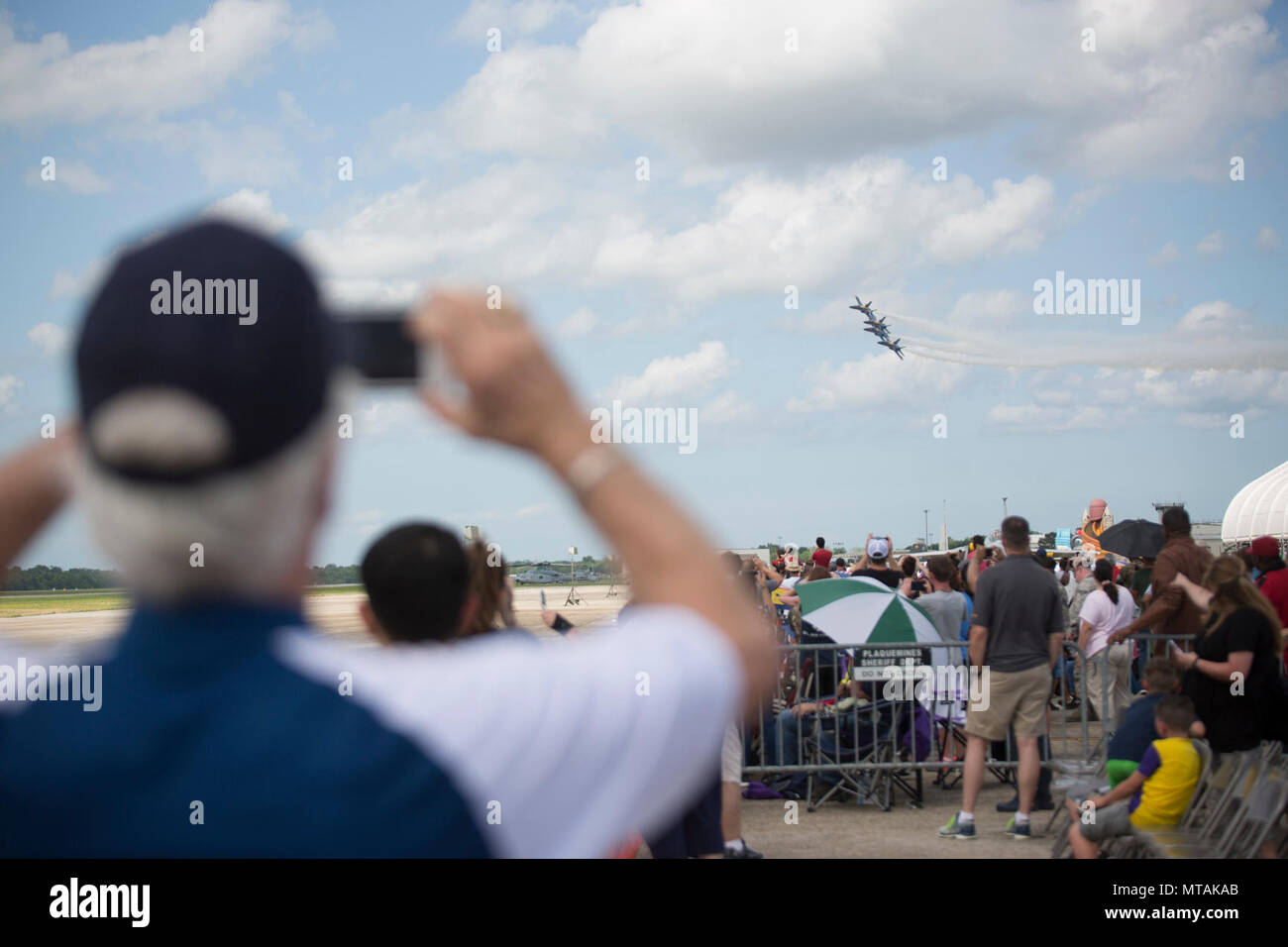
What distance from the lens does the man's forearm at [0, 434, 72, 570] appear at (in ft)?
4.10

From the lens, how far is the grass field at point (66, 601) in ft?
3.67

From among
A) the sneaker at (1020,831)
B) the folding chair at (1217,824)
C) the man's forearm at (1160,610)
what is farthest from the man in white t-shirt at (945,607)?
the folding chair at (1217,824)

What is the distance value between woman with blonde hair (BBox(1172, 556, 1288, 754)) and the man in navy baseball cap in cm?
685

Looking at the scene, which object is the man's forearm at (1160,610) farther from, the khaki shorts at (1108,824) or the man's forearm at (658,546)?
the man's forearm at (658,546)

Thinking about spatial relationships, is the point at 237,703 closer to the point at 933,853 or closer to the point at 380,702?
the point at 380,702

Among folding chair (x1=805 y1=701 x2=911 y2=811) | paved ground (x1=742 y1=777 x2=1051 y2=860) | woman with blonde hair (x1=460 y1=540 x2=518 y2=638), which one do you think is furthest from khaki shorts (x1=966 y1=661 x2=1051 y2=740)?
woman with blonde hair (x1=460 y1=540 x2=518 y2=638)

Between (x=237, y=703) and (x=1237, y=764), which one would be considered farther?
(x=1237, y=764)

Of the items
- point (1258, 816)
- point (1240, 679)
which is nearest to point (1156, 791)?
point (1258, 816)

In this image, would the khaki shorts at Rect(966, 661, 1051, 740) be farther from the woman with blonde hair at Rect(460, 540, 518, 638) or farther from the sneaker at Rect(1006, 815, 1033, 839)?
the woman with blonde hair at Rect(460, 540, 518, 638)
